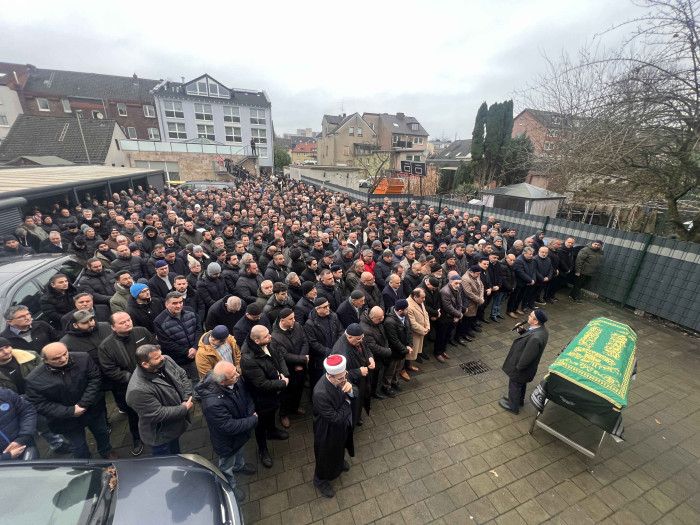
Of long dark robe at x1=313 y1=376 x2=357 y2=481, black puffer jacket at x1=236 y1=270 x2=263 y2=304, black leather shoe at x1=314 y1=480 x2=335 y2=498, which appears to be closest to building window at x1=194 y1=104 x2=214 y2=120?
black puffer jacket at x1=236 y1=270 x2=263 y2=304

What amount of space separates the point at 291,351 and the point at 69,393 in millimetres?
2378

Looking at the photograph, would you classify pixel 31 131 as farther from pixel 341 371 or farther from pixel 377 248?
pixel 341 371

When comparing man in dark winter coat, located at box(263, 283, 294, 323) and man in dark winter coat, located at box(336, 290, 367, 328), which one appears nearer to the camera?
man in dark winter coat, located at box(263, 283, 294, 323)

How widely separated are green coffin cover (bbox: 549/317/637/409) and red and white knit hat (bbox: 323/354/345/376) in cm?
282

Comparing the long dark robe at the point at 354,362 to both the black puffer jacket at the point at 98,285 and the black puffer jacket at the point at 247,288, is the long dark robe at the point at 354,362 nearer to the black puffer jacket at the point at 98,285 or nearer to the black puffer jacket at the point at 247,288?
the black puffer jacket at the point at 247,288

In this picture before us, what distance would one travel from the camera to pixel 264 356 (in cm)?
354

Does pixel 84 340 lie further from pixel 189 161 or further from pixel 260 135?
pixel 260 135

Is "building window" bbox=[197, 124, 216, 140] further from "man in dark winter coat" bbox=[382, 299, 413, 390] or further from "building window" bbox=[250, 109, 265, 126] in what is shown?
"man in dark winter coat" bbox=[382, 299, 413, 390]

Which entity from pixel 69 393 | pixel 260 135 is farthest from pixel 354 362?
pixel 260 135

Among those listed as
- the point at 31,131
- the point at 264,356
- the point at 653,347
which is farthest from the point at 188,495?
the point at 31,131

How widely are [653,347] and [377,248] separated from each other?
6477 millimetres

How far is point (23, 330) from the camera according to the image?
→ 3736 mm

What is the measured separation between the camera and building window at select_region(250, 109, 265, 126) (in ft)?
A: 129

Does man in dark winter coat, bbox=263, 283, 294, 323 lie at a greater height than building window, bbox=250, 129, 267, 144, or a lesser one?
lesser
